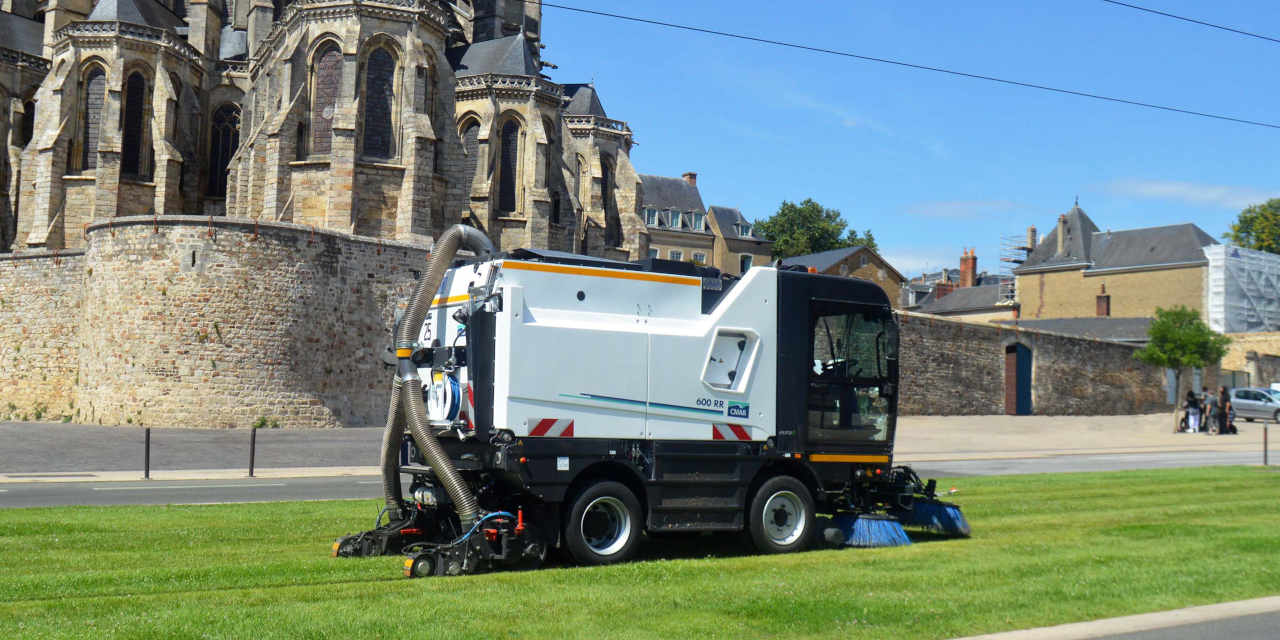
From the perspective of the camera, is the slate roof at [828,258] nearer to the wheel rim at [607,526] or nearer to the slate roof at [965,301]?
the slate roof at [965,301]

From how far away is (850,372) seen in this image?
11.0 meters

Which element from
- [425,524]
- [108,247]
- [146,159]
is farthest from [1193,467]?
[146,159]

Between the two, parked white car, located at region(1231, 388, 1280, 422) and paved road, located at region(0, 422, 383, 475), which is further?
parked white car, located at region(1231, 388, 1280, 422)

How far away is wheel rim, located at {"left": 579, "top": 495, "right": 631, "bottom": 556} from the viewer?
31.4ft

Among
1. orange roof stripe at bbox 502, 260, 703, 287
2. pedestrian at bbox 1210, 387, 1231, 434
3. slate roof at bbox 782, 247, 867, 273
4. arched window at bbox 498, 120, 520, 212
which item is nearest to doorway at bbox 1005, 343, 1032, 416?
pedestrian at bbox 1210, 387, 1231, 434

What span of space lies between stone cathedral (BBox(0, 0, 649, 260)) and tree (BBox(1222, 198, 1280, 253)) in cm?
5375

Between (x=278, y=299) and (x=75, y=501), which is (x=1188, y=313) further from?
(x=75, y=501)

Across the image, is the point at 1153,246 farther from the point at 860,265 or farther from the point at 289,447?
the point at 289,447

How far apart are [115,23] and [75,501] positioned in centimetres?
3389

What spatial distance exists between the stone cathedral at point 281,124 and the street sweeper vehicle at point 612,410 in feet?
96.0

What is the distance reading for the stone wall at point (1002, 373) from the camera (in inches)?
1702

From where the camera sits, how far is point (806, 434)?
10.6 meters

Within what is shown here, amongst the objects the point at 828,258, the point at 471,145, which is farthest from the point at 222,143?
the point at 828,258

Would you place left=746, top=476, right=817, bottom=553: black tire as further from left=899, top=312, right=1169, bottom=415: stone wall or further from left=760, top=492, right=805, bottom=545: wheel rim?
left=899, top=312, right=1169, bottom=415: stone wall
